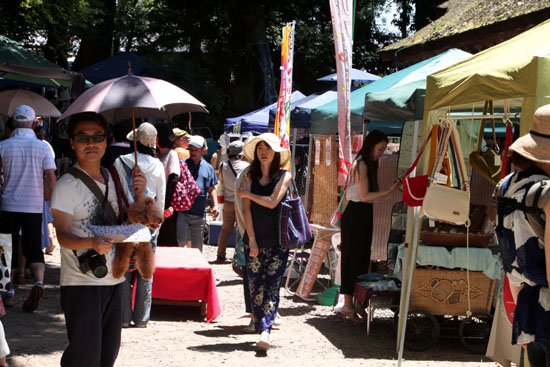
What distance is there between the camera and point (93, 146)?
4066 millimetres

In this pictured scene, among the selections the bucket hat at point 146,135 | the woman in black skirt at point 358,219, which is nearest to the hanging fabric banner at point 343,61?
the woman in black skirt at point 358,219

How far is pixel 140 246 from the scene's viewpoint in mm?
4262

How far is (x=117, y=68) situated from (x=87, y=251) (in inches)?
787

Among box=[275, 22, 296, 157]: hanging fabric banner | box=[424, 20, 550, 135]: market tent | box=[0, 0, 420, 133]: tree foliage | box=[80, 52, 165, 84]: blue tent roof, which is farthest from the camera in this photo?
box=[0, 0, 420, 133]: tree foliage

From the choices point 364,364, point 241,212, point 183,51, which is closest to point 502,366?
point 364,364

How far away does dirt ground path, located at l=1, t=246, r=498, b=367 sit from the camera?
632 centimetres

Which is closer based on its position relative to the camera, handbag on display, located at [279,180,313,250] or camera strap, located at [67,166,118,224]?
camera strap, located at [67,166,118,224]

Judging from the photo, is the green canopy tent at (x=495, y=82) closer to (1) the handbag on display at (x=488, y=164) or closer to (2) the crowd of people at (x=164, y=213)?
(1) the handbag on display at (x=488, y=164)

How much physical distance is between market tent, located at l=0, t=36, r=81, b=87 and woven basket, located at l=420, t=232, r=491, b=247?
16.5 feet

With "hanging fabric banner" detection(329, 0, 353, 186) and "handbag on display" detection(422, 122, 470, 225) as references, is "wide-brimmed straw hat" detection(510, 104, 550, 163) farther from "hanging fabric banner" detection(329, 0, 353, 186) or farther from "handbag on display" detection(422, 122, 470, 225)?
"hanging fabric banner" detection(329, 0, 353, 186)

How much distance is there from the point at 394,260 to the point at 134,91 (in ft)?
11.7

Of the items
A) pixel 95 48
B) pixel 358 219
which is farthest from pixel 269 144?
pixel 95 48

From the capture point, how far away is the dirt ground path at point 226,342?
632 cm

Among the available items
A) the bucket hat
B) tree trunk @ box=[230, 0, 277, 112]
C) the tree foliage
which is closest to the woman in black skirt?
the bucket hat
